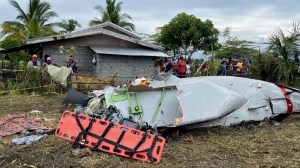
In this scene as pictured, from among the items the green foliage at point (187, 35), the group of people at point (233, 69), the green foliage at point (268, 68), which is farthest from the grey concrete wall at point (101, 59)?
the green foliage at point (187, 35)

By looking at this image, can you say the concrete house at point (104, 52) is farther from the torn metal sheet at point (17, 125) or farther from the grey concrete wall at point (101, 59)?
the torn metal sheet at point (17, 125)

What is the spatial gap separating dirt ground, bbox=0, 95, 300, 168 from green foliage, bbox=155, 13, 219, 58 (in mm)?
25220

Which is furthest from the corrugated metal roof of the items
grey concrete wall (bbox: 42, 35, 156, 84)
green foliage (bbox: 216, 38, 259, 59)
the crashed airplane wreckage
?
green foliage (bbox: 216, 38, 259, 59)

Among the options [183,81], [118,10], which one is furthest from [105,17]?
[183,81]

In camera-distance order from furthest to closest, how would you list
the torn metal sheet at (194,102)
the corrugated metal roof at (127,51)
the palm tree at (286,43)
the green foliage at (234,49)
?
1. the green foliage at (234,49)
2. the corrugated metal roof at (127,51)
3. the palm tree at (286,43)
4. the torn metal sheet at (194,102)

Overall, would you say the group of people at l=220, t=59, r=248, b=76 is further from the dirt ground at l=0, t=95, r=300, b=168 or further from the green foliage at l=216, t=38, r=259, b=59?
the green foliage at l=216, t=38, r=259, b=59

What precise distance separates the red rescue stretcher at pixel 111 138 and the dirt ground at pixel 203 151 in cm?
13

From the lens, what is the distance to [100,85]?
15.1 metres

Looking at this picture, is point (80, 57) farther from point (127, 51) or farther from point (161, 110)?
point (161, 110)

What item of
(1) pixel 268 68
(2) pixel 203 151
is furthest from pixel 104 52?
(2) pixel 203 151

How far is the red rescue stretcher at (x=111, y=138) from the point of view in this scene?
588 centimetres

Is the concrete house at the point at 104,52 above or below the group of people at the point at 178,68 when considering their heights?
above

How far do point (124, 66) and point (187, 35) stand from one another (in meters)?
14.1

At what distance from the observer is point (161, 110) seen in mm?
7566
